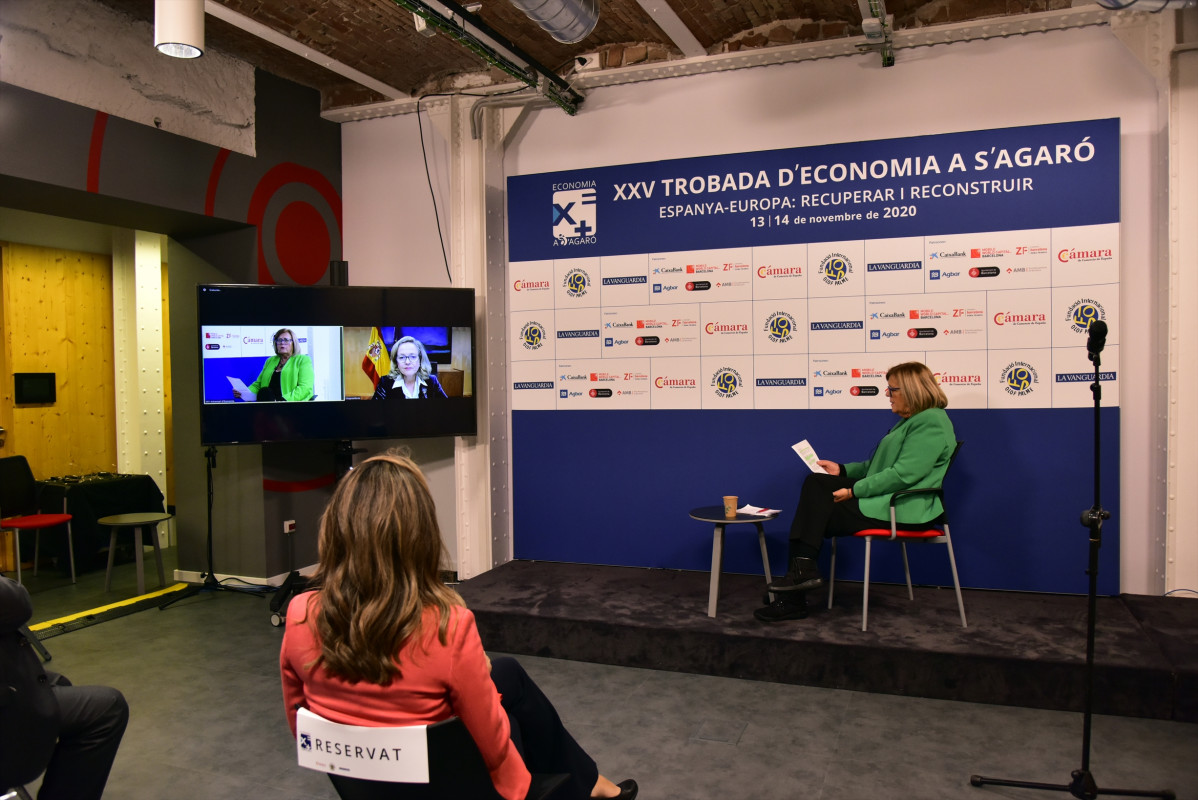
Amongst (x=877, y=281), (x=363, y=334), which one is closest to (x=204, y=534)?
(x=363, y=334)

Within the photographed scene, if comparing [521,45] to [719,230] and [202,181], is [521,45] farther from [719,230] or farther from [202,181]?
[202,181]

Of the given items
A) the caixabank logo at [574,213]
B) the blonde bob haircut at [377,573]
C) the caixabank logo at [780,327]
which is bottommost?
the blonde bob haircut at [377,573]

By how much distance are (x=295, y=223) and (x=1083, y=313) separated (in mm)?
→ 4642

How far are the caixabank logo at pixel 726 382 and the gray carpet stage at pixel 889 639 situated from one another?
1076 mm

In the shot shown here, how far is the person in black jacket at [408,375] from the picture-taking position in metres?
4.99

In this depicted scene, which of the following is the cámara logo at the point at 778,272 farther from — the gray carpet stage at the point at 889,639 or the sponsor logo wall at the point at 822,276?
the gray carpet stage at the point at 889,639

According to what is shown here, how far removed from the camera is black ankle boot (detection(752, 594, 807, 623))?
3.89 m

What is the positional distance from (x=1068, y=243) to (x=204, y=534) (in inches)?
211

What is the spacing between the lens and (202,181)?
482cm

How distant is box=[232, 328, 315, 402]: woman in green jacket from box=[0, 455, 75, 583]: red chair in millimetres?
1794

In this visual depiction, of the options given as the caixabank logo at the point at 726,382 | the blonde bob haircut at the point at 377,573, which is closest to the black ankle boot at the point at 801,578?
the caixabank logo at the point at 726,382

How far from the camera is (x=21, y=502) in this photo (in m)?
5.75

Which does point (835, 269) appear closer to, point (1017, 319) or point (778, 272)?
point (778, 272)

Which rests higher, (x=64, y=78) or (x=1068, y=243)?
(x=64, y=78)
